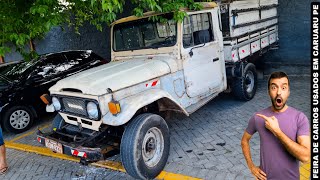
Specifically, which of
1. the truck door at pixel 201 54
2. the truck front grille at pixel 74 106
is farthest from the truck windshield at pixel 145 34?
the truck front grille at pixel 74 106

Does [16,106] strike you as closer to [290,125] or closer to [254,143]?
[254,143]

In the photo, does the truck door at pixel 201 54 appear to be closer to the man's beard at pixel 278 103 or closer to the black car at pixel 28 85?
the man's beard at pixel 278 103

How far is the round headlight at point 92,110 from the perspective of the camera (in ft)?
12.0

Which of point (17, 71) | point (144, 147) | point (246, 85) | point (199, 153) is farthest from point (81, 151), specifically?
point (246, 85)

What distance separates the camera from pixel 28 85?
6.48 meters

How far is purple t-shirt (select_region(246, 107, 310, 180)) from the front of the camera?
192cm

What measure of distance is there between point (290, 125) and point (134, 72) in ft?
8.43

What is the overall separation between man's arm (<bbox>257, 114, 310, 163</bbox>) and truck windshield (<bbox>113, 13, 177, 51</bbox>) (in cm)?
302

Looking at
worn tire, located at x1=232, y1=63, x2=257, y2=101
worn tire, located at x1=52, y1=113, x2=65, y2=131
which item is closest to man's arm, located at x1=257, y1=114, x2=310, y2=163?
worn tire, located at x1=52, y1=113, x2=65, y2=131

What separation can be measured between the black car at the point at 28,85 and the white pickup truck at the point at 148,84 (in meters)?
2.22

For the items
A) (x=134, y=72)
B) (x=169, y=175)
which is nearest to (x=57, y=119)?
(x=134, y=72)

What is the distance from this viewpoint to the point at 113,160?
468 cm

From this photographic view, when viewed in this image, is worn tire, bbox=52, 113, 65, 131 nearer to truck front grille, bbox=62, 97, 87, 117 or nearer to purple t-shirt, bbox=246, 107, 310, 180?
truck front grille, bbox=62, 97, 87, 117

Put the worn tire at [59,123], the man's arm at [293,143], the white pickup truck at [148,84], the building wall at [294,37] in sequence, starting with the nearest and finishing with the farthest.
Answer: the man's arm at [293,143], the white pickup truck at [148,84], the worn tire at [59,123], the building wall at [294,37]
